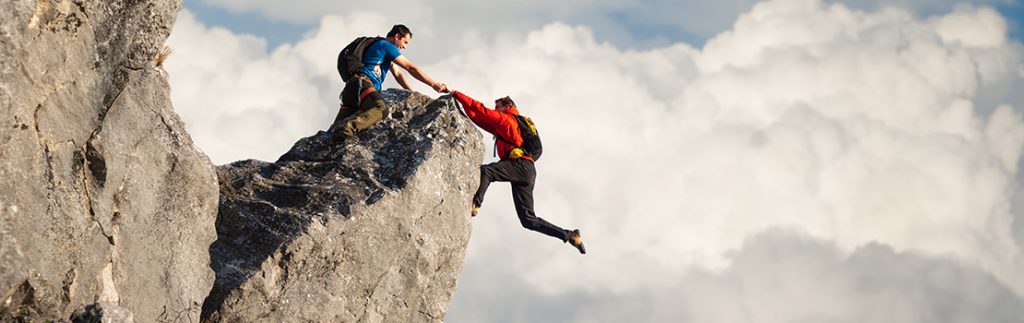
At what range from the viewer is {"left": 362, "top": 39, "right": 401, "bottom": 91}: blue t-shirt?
2170cm

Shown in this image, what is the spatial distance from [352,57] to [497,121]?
9.48 ft

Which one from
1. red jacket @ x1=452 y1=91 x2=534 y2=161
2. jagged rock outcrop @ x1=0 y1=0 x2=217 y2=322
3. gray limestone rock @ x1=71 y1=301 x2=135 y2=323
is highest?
red jacket @ x1=452 y1=91 x2=534 y2=161

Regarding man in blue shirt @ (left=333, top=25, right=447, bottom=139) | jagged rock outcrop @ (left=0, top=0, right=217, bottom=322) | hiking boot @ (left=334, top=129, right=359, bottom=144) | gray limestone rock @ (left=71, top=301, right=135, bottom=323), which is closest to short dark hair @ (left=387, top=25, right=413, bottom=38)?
man in blue shirt @ (left=333, top=25, right=447, bottom=139)

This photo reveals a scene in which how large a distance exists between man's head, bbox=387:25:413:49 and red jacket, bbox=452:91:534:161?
1.38m

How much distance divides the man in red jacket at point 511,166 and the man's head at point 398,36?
56.7 inches

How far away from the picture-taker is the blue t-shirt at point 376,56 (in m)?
21.7

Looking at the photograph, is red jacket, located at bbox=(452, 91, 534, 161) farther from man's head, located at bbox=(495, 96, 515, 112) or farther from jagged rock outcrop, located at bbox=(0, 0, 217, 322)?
jagged rock outcrop, located at bbox=(0, 0, 217, 322)

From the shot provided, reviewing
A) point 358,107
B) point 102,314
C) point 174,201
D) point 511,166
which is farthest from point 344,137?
point 102,314

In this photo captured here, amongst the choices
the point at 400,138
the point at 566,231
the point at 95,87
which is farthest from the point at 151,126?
the point at 566,231

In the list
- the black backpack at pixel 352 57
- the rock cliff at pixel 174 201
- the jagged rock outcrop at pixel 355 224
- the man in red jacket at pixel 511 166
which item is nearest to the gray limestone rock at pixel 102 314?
the rock cliff at pixel 174 201

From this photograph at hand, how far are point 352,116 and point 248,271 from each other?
438 cm

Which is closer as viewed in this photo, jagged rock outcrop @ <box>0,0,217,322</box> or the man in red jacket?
jagged rock outcrop @ <box>0,0,217,322</box>

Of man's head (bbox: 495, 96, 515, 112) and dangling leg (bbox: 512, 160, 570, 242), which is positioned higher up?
man's head (bbox: 495, 96, 515, 112)

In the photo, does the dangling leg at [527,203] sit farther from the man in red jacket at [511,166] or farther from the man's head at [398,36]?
the man's head at [398,36]
